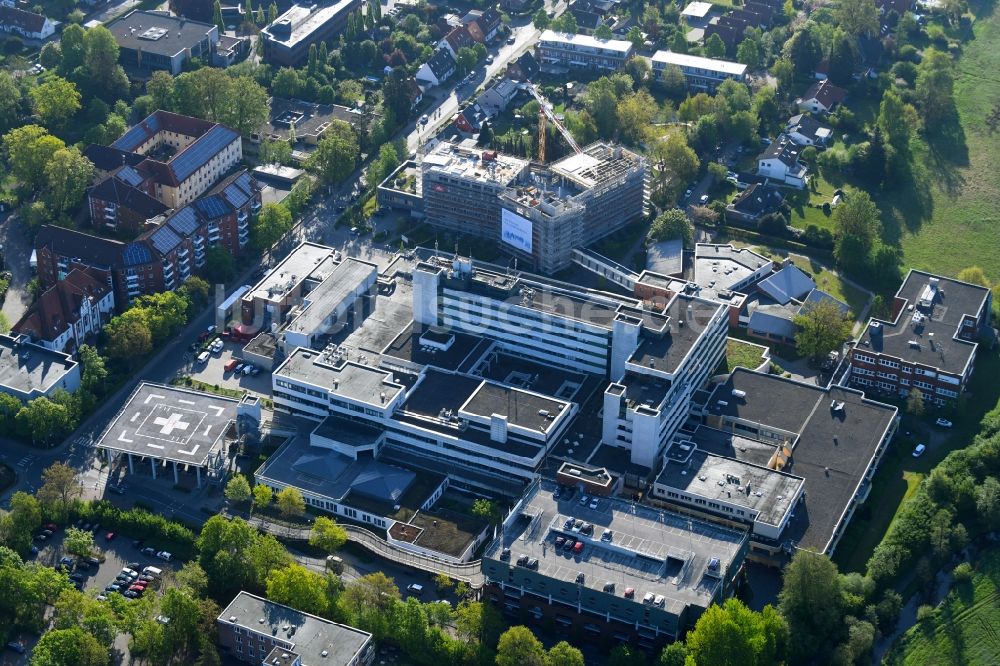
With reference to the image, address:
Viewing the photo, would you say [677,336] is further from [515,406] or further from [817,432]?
[515,406]

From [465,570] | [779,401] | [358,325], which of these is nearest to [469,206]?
[358,325]

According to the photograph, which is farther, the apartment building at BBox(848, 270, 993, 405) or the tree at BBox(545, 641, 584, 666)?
the apartment building at BBox(848, 270, 993, 405)

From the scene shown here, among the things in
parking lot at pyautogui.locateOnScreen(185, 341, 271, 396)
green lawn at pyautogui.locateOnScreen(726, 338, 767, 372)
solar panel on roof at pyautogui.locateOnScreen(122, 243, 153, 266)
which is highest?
solar panel on roof at pyautogui.locateOnScreen(122, 243, 153, 266)

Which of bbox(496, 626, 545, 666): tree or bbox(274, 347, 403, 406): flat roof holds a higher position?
bbox(274, 347, 403, 406): flat roof

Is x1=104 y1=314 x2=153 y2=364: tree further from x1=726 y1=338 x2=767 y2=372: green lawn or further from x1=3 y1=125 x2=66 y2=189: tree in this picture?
x1=726 y1=338 x2=767 y2=372: green lawn

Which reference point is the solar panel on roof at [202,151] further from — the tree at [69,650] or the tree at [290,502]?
the tree at [69,650]

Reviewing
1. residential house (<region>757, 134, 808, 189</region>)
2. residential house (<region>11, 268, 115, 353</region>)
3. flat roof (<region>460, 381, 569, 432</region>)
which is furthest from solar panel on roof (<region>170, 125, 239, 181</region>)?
residential house (<region>757, 134, 808, 189</region>)

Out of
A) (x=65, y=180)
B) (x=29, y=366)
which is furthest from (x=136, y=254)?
(x=65, y=180)
